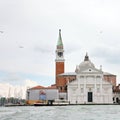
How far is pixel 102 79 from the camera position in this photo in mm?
121812

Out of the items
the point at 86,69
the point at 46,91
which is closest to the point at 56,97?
the point at 46,91

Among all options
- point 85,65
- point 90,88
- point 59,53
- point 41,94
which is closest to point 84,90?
point 90,88

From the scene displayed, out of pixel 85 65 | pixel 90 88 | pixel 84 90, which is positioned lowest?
pixel 84 90

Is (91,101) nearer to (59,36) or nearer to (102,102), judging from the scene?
(102,102)

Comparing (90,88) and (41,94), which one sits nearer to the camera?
(41,94)

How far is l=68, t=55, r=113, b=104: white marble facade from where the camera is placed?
120750 millimetres

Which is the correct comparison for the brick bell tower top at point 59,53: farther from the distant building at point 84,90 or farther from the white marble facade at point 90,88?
the white marble facade at point 90,88

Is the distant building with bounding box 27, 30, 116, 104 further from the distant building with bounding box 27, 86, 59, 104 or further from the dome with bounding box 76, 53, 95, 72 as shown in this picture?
the dome with bounding box 76, 53, 95, 72

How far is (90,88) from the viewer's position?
4783 inches

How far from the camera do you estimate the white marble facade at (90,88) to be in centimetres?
12075

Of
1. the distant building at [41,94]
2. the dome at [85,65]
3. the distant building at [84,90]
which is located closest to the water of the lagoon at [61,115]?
the distant building at [41,94]

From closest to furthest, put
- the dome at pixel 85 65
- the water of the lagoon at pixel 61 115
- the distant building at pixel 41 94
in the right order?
the water of the lagoon at pixel 61 115 → the distant building at pixel 41 94 → the dome at pixel 85 65

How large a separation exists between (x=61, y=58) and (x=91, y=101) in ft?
67.4

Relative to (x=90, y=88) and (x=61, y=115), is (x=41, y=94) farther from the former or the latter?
(x=61, y=115)
